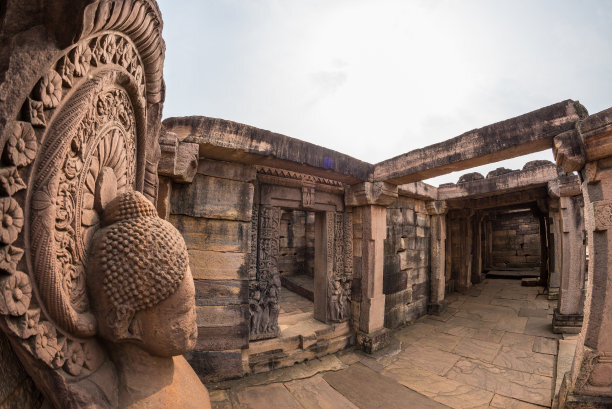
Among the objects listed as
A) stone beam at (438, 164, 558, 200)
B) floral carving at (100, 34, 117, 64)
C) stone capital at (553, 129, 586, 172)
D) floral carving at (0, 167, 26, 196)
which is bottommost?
floral carving at (0, 167, 26, 196)

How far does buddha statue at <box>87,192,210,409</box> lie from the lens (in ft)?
3.27

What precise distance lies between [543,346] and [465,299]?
10.5ft

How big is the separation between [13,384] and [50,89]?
90 cm

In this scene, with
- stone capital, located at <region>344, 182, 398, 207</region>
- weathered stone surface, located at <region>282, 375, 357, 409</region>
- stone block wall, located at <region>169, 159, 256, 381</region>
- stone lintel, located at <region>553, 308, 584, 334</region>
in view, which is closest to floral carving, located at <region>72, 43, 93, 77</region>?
stone block wall, located at <region>169, 159, 256, 381</region>

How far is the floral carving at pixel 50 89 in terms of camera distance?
719 mm

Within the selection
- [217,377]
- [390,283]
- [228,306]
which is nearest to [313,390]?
[217,377]

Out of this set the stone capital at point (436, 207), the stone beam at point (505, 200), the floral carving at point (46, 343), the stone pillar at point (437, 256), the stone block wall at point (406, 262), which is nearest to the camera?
the floral carving at point (46, 343)

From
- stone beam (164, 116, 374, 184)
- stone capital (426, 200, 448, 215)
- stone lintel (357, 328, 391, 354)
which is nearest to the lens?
stone beam (164, 116, 374, 184)

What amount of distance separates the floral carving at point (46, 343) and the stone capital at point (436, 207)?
6902 mm

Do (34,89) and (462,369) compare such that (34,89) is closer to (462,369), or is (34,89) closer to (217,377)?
(217,377)

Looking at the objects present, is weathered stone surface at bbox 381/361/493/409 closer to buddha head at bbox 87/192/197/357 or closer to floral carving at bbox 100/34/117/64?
buddha head at bbox 87/192/197/357

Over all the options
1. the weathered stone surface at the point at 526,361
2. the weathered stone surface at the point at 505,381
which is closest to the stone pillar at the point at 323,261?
the weathered stone surface at the point at 505,381

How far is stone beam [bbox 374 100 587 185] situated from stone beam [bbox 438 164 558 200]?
10.0 ft

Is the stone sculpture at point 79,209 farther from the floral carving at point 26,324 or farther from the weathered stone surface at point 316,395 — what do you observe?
the weathered stone surface at point 316,395
